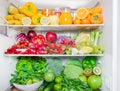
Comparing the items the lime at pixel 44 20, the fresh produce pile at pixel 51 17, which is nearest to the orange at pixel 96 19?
the fresh produce pile at pixel 51 17

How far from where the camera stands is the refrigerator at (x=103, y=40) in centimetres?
162

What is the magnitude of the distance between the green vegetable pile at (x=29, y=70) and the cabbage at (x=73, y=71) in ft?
0.89

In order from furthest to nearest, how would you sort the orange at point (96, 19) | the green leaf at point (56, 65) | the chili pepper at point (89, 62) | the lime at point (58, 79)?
1. the green leaf at point (56, 65)
2. the chili pepper at point (89, 62)
3. the lime at point (58, 79)
4. the orange at point (96, 19)

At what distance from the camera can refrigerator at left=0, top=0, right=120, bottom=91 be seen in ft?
5.31

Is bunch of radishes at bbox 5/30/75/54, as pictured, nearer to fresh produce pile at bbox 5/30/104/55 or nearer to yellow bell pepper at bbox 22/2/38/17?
fresh produce pile at bbox 5/30/104/55

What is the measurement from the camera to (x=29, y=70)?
207 cm

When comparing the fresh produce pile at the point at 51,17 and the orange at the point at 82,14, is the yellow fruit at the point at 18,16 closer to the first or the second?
the fresh produce pile at the point at 51,17

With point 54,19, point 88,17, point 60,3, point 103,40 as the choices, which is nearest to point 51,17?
point 54,19

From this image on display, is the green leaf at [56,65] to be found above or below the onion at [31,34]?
below

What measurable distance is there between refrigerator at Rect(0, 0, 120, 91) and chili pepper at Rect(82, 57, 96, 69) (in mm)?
82

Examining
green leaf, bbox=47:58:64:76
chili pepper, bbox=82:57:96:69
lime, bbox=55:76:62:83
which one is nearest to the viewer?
lime, bbox=55:76:62:83

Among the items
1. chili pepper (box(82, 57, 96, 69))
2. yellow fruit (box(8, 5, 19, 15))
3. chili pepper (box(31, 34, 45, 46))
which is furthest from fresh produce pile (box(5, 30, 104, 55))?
yellow fruit (box(8, 5, 19, 15))

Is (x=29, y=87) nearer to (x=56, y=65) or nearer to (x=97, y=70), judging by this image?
(x=56, y=65)

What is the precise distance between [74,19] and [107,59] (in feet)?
1.82
